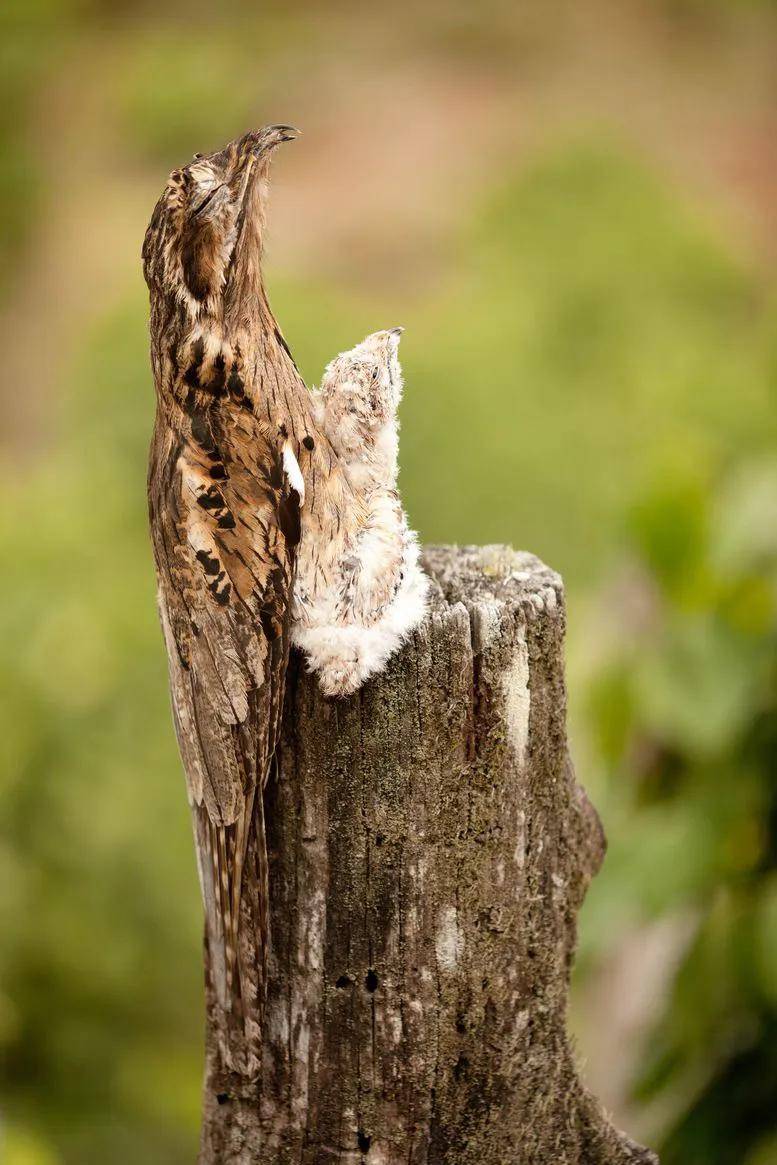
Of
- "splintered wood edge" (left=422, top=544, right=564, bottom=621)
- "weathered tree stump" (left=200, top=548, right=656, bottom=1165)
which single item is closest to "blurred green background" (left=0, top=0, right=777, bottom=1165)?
"splintered wood edge" (left=422, top=544, right=564, bottom=621)

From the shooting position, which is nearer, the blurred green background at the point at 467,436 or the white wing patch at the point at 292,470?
the white wing patch at the point at 292,470

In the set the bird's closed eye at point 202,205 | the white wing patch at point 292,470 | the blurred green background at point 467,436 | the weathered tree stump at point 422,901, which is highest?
the blurred green background at point 467,436

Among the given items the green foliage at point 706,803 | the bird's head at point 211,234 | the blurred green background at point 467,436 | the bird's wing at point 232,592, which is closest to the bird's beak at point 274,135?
the bird's head at point 211,234

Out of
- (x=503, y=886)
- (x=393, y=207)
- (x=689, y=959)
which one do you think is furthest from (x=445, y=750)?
(x=393, y=207)

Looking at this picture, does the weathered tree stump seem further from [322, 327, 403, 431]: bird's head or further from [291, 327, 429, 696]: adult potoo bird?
[322, 327, 403, 431]: bird's head

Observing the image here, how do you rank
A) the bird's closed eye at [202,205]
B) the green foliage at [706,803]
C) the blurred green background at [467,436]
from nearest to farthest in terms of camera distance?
the bird's closed eye at [202,205]
the green foliage at [706,803]
the blurred green background at [467,436]

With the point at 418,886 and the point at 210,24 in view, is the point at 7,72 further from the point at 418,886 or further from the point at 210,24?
the point at 418,886

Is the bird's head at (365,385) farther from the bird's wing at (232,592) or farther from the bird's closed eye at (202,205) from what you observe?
the bird's closed eye at (202,205)
